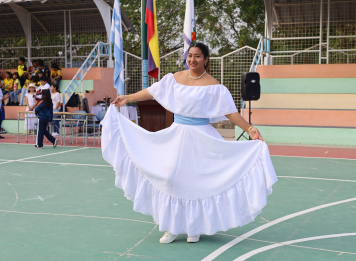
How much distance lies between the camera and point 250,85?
1195 centimetres

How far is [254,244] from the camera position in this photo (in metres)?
3.84

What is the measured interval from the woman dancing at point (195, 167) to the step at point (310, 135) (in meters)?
8.85

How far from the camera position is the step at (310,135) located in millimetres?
11945

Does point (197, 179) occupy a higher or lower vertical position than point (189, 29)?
lower

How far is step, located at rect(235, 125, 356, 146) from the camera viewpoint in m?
11.9

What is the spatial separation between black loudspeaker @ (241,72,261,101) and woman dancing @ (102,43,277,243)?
815cm

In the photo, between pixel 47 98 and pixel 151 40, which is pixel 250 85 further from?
pixel 47 98

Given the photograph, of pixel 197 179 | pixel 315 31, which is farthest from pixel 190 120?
pixel 315 31

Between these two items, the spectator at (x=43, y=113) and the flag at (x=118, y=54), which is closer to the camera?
the spectator at (x=43, y=113)

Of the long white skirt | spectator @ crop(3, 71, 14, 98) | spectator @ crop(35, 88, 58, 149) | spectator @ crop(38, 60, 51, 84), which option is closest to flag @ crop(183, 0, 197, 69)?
spectator @ crop(35, 88, 58, 149)

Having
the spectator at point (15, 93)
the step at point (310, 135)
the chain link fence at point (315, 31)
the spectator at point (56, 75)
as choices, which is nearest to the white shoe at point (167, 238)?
the step at point (310, 135)

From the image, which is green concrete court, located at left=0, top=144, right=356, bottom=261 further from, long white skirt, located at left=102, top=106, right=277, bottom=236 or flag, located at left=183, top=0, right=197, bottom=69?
flag, located at left=183, top=0, right=197, bottom=69

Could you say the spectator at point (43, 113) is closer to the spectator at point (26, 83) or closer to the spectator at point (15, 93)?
the spectator at point (26, 83)

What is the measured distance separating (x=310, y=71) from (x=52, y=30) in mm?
11817
